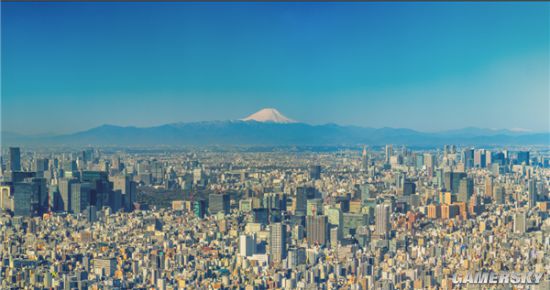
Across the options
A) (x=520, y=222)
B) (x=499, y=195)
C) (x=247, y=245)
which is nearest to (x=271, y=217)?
(x=247, y=245)

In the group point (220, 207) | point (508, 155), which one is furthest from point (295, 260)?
point (508, 155)

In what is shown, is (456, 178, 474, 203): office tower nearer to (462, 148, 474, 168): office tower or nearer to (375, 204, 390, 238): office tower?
(462, 148, 474, 168): office tower

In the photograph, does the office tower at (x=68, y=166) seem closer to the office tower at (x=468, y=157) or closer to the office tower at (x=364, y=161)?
the office tower at (x=364, y=161)

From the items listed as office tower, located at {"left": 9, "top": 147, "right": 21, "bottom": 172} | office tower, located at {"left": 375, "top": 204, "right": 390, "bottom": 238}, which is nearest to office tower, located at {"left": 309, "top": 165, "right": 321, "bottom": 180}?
office tower, located at {"left": 375, "top": 204, "right": 390, "bottom": 238}

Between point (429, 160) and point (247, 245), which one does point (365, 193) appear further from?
point (247, 245)

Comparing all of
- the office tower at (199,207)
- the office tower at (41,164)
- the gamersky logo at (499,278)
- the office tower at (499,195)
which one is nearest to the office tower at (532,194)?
the office tower at (499,195)

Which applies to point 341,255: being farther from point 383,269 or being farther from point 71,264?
point 71,264
